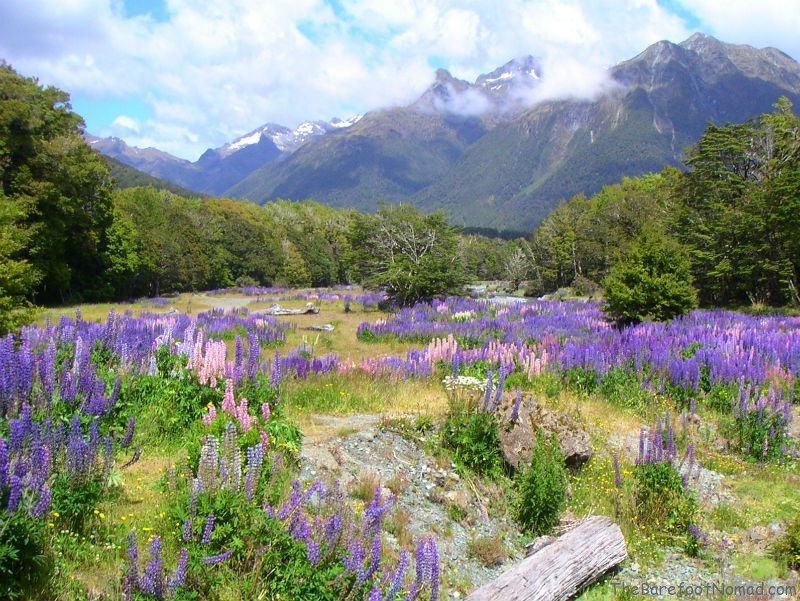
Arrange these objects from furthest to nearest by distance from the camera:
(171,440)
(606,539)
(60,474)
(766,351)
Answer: (766,351)
(171,440)
(606,539)
(60,474)

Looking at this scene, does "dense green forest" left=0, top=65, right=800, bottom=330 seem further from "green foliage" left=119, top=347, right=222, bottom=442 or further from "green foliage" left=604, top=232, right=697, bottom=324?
"green foliage" left=119, top=347, right=222, bottom=442

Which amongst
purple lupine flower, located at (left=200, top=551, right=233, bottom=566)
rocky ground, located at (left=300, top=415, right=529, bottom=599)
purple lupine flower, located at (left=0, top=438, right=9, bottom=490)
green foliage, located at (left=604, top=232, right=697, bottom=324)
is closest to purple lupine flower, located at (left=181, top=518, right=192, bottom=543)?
purple lupine flower, located at (left=200, top=551, right=233, bottom=566)

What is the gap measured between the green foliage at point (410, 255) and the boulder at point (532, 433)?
19.0 m

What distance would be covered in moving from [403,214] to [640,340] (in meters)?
23.9

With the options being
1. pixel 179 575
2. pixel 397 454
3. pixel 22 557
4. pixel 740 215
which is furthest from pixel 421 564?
pixel 740 215

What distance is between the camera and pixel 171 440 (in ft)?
18.9

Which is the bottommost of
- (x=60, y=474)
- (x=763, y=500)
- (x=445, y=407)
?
(x=763, y=500)

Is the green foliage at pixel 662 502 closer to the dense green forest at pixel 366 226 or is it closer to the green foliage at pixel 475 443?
the green foliage at pixel 475 443

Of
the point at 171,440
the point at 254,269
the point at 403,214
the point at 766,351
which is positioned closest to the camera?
the point at 171,440

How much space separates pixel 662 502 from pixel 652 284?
11.1 m

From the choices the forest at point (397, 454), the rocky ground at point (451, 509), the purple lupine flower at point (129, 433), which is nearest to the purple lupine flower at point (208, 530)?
the forest at point (397, 454)

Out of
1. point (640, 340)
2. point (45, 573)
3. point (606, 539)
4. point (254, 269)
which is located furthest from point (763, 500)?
point (254, 269)

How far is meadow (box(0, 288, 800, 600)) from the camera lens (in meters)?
3.53

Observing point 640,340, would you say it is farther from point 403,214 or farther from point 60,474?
point 403,214
